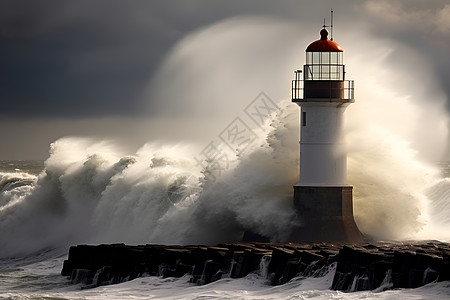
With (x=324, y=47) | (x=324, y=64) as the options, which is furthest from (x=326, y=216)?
(x=324, y=47)

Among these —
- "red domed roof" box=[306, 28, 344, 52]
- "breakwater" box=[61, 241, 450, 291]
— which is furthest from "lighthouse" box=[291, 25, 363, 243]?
"breakwater" box=[61, 241, 450, 291]

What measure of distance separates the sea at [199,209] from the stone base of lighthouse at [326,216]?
0.32m

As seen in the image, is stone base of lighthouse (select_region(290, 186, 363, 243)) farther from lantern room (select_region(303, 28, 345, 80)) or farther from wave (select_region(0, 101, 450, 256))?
lantern room (select_region(303, 28, 345, 80))

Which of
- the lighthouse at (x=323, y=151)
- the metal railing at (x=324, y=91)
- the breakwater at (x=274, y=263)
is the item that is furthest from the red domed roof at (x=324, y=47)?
the breakwater at (x=274, y=263)

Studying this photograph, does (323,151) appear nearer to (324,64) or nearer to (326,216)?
(326,216)

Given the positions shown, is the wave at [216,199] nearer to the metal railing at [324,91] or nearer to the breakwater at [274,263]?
the metal railing at [324,91]

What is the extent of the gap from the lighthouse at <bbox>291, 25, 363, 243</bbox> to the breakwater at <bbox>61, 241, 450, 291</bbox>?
5.51 feet

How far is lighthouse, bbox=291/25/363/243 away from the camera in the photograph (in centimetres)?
2236

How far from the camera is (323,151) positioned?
22594 millimetres

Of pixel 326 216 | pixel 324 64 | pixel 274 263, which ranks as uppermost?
pixel 324 64

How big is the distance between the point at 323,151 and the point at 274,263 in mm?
5008

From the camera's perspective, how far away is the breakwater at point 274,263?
16.0m

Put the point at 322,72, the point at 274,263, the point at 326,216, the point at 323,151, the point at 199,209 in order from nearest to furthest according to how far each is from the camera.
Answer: the point at 274,263 < the point at 326,216 < the point at 323,151 < the point at 322,72 < the point at 199,209

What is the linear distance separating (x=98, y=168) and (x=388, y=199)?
10.1m
